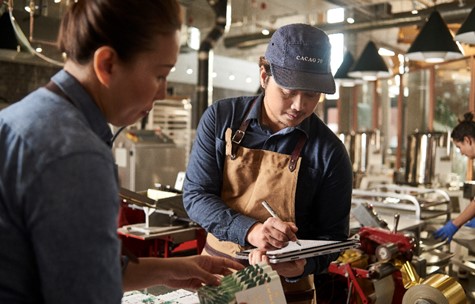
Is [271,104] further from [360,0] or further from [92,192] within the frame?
[360,0]

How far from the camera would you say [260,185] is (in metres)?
1.88

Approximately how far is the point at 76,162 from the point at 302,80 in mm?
1154

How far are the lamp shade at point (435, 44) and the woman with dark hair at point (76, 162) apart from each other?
4.95 metres

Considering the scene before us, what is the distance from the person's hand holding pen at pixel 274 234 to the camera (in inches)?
65.4

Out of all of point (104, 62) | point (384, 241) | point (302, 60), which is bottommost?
point (384, 241)

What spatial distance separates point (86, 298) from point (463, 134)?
479 cm

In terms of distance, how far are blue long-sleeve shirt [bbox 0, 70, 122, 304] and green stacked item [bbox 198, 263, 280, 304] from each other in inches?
15.4

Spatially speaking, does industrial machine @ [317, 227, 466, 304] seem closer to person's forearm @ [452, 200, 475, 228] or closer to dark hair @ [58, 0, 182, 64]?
person's forearm @ [452, 200, 475, 228]

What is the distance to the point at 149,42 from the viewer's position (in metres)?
0.88

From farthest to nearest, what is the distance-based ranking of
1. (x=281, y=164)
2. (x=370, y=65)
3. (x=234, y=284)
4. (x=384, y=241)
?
(x=370, y=65)
(x=384, y=241)
(x=281, y=164)
(x=234, y=284)

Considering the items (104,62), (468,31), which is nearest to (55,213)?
(104,62)

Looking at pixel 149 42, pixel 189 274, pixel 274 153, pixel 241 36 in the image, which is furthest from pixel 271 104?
pixel 241 36

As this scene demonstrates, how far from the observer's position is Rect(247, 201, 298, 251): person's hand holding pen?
1660mm

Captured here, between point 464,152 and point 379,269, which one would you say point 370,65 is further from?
point 379,269
